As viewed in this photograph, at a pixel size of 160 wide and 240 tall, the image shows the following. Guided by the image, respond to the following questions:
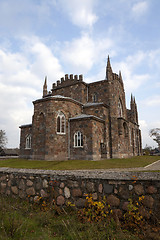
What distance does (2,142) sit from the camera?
51.9 meters

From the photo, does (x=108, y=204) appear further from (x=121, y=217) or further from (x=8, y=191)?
(x=8, y=191)

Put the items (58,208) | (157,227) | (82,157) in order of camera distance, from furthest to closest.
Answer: (82,157)
(58,208)
(157,227)

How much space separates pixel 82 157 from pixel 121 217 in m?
16.2

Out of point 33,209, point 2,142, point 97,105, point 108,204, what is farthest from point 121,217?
point 2,142

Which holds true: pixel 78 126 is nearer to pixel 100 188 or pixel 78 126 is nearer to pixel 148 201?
pixel 100 188

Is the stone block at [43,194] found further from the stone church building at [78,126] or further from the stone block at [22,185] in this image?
the stone church building at [78,126]

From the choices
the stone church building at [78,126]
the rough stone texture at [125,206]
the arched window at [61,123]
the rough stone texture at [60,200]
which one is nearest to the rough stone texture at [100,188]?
the rough stone texture at [125,206]

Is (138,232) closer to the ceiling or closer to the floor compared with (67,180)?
closer to the floor

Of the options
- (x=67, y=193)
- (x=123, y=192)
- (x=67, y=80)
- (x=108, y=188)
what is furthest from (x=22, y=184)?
(x=67, y=80)

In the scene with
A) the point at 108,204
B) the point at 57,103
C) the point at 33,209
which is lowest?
the point at 33,209

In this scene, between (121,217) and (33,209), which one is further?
(33,209)

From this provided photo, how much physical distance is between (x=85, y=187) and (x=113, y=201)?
0.79 metres

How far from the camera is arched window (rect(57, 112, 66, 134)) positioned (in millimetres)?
20969

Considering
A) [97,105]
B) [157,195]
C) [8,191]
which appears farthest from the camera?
[97,105]
